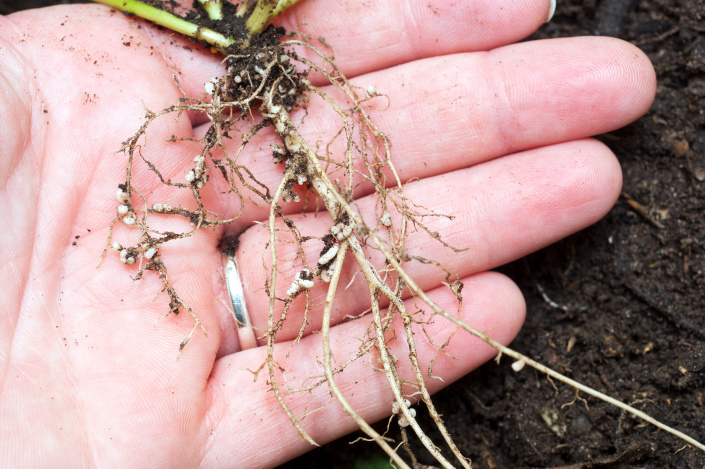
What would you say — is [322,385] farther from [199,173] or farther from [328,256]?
[199,173]

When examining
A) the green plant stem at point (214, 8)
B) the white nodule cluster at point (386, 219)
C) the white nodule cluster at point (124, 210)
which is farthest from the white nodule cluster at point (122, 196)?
the white nodule cluster at point (386, 219)

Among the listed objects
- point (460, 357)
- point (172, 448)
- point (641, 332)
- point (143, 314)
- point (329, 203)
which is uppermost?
point (329, 203)

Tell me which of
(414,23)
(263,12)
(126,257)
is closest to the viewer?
(126,257)

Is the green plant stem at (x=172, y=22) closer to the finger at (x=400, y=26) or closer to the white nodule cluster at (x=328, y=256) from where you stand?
the finger at (x=400, y=26)

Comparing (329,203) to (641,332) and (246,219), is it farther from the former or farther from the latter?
(641,332)

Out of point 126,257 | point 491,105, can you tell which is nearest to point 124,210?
point 126,257

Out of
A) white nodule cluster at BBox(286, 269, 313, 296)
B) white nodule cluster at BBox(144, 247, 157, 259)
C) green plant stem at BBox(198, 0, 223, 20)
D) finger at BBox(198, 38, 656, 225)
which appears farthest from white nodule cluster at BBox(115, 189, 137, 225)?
green plant stem at BBox(198, 0, 223, 20)

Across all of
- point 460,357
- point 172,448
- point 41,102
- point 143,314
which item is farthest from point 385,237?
point 41,102

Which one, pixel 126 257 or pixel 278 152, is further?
pixel 278 152
